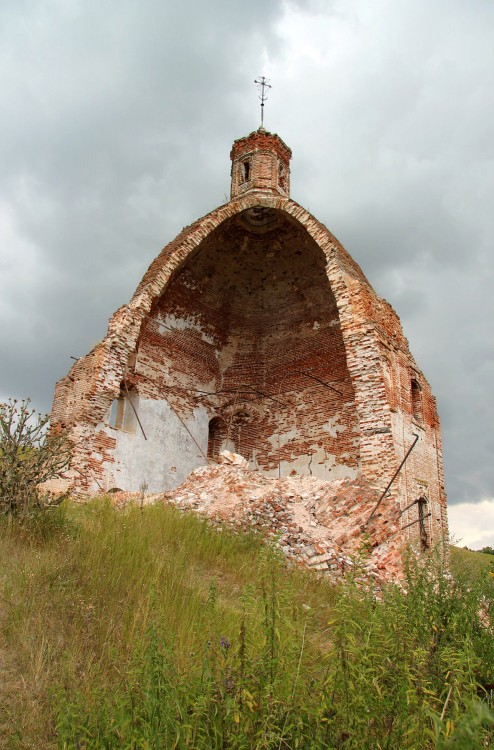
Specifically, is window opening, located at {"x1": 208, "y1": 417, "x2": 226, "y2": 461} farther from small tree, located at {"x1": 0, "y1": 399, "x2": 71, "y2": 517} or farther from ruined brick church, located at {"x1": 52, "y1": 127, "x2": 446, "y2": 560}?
small tree, located at {"x1": 0, "y1": 399, "x2": 71, "y2": 517}

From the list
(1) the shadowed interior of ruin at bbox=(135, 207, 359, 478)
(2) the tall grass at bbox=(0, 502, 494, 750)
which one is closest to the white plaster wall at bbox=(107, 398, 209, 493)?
(1) the shadowed interior of ruin at bbox=(135, 207, 359, 478)

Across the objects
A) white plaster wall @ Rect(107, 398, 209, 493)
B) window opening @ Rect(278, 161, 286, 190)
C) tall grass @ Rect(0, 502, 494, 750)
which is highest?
window opening @ Rect(278, 161, 286, 190)

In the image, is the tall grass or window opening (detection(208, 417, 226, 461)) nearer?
the tall grass

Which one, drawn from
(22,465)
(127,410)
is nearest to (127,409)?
(127,410)

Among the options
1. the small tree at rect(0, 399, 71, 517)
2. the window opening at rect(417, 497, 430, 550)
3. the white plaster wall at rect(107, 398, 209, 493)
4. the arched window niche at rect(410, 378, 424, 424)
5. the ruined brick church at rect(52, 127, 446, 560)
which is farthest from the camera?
the arched window niche at rect(410, 378, 424, 424)

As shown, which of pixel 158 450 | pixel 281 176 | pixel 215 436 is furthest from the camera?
pixel 281 176

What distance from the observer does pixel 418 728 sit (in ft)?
9.32

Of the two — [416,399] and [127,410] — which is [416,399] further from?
[127,410]

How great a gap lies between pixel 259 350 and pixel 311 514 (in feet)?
26.3

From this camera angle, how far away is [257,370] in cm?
1716

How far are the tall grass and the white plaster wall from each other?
319 inches

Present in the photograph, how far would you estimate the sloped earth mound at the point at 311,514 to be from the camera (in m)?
8.85

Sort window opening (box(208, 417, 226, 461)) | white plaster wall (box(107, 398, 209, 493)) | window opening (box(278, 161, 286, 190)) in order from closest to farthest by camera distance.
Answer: white plaster wall (box(107, 398, 209, 493)) → window opening (box(208, 417, 226, 461)) → window opening (box(278, 161, 286, 190))

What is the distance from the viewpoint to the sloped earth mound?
885 cm
